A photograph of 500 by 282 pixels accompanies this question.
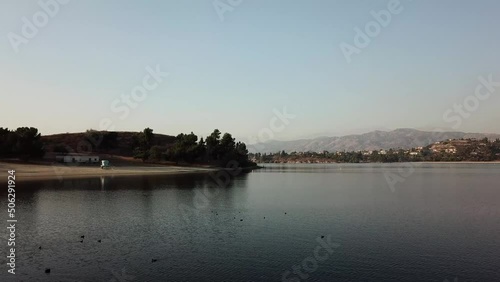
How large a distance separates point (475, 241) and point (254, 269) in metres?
28.5

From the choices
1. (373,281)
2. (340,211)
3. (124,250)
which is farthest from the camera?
(340,211)

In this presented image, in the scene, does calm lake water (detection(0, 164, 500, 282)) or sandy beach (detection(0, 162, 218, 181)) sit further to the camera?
sandy beach (detection(0, 162, 218, 181))

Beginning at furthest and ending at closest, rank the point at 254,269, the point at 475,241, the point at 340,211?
the point at 340,211
the point at 475,241
the point at 254,269

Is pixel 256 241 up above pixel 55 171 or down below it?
below

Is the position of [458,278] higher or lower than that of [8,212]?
lower

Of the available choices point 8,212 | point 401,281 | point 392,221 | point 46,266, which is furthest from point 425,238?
point 8,212

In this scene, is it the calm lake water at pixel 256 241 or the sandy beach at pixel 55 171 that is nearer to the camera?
the calm lake water at pixel 256 241

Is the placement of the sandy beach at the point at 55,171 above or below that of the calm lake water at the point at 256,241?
above

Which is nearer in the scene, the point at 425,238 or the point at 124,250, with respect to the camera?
the point at 124,250

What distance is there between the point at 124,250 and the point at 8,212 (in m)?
33.2

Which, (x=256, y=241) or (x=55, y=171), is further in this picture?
(x=55, y=171)

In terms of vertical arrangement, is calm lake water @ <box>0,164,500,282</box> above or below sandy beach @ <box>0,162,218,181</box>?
below

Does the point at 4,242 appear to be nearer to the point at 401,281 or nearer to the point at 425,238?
the point at 401,281

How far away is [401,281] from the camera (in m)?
32.2
